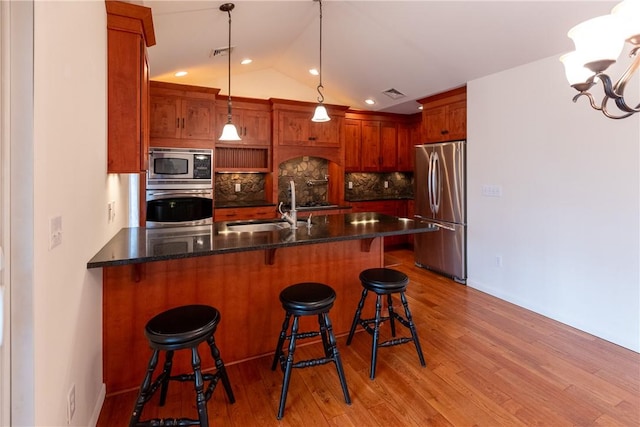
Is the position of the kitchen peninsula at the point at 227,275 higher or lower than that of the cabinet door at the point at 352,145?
lower

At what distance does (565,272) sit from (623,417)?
1.50m

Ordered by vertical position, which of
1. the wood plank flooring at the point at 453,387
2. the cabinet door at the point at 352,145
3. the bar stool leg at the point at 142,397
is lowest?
the wood plank flooring at the point at 453,387

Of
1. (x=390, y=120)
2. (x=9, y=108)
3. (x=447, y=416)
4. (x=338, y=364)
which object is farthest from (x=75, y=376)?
(x=390, y=120)

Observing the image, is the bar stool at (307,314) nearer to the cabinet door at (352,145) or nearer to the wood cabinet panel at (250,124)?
the wood cabinet panel at (250,124)

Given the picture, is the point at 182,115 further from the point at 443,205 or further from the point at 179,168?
the point at 443,205

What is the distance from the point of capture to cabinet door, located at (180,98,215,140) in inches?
175

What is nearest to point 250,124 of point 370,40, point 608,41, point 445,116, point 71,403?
point 370,40

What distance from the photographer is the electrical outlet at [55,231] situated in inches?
47.9

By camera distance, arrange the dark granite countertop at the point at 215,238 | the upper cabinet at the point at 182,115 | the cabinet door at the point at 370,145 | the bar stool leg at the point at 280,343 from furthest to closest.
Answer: the cabinet door at the point at 370,145 → the upper cabinet at the point at 182,115 → the bar stool leg at the point at 280,343 → the dark granite countertop at the point at 215,238

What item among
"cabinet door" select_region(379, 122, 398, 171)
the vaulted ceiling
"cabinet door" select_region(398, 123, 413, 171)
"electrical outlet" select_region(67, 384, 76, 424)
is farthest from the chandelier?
"cabinet door" select_region(398, 123, 413, 171)

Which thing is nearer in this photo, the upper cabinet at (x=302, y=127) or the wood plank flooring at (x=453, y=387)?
the wood plank flooring at (x=453, y=387)

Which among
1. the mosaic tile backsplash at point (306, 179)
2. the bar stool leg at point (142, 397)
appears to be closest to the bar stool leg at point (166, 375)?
the bar stool leg at point (142, 397)

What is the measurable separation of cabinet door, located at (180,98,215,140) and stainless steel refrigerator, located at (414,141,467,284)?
292 centimetres

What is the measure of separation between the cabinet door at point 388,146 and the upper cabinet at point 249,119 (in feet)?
7.23
